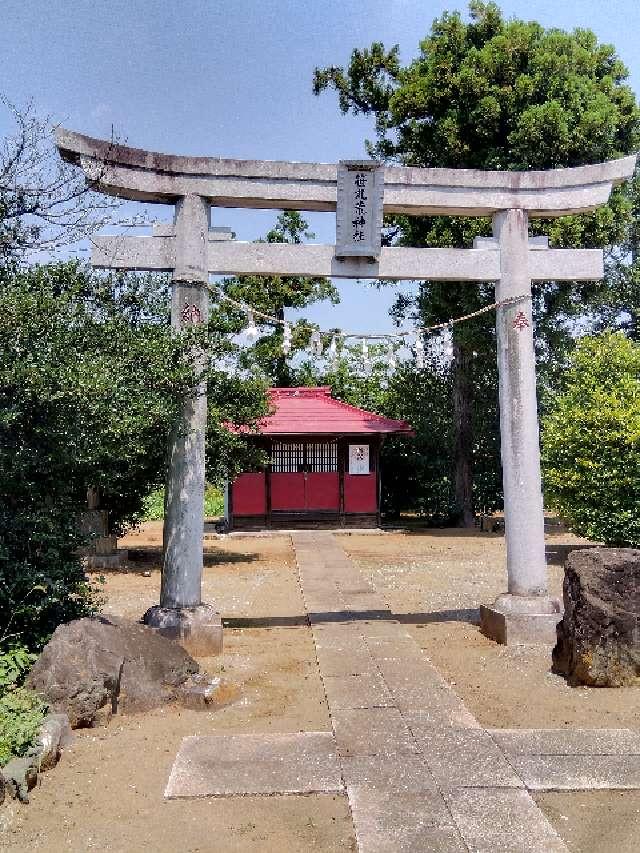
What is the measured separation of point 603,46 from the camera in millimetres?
21109

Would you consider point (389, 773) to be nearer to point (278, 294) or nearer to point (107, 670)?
point (107, 670)

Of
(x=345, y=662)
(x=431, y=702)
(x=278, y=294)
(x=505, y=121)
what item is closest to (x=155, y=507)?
(x=278, y=294)

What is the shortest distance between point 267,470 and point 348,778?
17.2 meters

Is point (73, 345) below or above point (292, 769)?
above

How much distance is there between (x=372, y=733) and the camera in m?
5.42

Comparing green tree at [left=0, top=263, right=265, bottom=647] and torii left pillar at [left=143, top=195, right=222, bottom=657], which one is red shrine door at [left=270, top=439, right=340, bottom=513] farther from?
green tree at [left=0, top=263, right=265, bottom=647]

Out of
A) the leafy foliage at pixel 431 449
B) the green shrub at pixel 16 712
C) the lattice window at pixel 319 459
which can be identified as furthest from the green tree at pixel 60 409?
the leafy foliage at pixel 431 449

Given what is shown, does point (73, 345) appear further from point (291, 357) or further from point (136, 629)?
point (291, 357)

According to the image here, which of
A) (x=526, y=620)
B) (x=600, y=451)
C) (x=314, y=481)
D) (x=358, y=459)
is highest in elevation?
(x=358, y=459)

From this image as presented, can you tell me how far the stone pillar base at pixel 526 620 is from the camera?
8055 millimetres

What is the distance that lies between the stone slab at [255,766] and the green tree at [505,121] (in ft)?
51.0

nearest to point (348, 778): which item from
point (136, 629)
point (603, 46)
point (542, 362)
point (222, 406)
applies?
point (136, 629)

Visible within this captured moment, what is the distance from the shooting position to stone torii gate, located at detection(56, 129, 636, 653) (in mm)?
7738

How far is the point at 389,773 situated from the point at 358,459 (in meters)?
17.4
